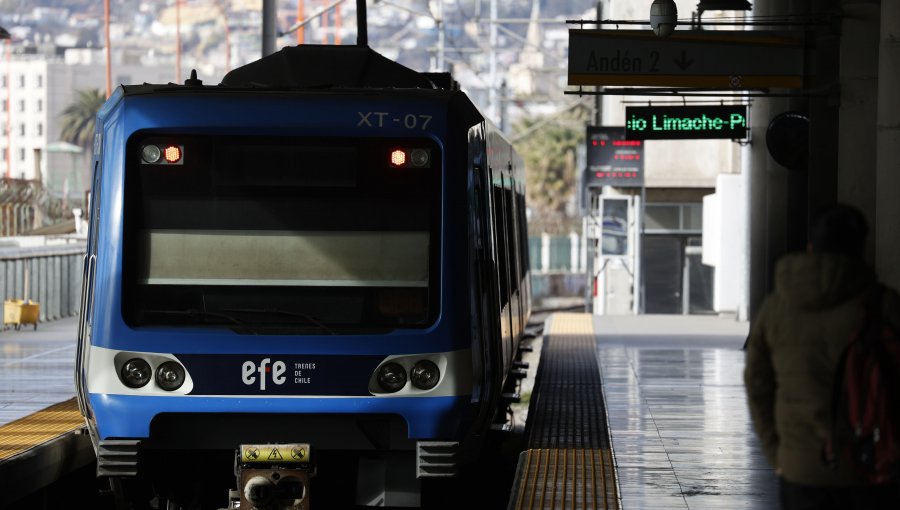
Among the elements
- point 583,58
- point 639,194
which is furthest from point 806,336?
point 639,194

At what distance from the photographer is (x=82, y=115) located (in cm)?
11875

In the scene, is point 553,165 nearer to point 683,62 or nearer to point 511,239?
point 683,62

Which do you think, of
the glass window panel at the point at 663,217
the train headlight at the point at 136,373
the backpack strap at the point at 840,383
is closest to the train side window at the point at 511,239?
the train headlight at the point at 136,373

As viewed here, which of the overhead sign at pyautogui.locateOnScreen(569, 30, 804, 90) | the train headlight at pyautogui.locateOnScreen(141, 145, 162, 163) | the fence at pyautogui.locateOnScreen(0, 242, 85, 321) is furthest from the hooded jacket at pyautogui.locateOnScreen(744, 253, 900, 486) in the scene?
Answer: the fence at pyautogui.locateOnScreen(0, 242, 85, 321)

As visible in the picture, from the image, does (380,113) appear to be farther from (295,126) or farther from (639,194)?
(639,194)

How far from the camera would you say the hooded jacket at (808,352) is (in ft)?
18.1

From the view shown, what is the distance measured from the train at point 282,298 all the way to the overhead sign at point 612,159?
2890 centimetres

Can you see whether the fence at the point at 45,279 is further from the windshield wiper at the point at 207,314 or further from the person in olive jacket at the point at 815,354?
the person in olive jacket at the point at 815,354

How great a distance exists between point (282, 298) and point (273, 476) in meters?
0.97

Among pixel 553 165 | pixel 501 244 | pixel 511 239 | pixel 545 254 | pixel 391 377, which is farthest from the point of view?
pixel 553 165

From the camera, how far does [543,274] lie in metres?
68.9

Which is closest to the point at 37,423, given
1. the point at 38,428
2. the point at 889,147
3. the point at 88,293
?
the point at 38,428

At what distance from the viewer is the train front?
9117 mm

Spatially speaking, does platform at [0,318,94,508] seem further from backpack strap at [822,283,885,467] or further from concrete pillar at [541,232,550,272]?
concrete pillar at [541,232,550,272]
